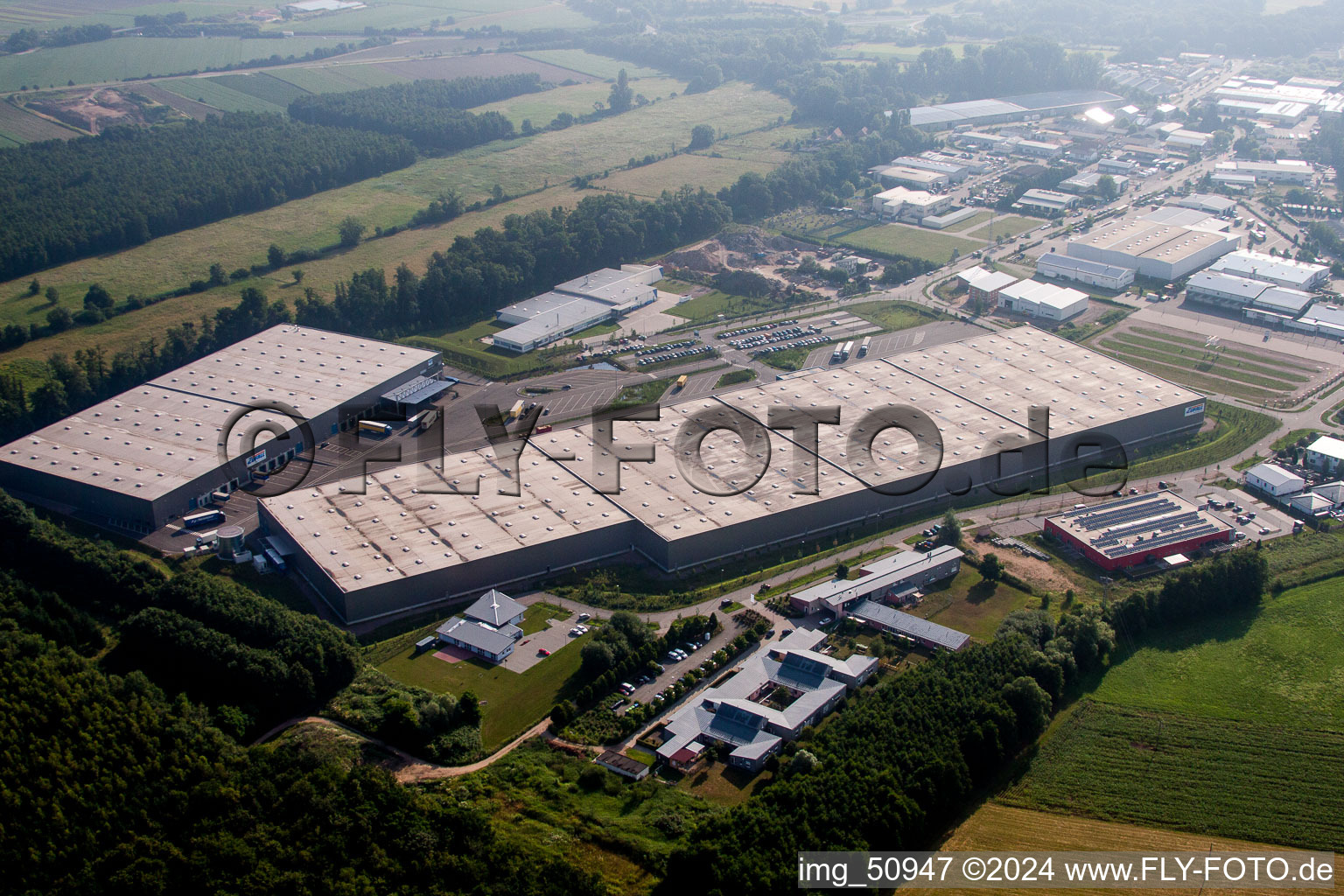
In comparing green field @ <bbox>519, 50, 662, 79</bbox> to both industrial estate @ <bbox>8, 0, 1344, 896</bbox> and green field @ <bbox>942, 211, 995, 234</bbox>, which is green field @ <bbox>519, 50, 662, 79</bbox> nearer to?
industrial estate @ <bbox>8, 0, 1344, 896</bbox>

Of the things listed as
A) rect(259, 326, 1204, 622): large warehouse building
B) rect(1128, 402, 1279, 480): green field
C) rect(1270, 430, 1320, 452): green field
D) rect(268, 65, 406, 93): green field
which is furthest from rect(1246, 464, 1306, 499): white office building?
rect(268, 65, 406, 93): green field

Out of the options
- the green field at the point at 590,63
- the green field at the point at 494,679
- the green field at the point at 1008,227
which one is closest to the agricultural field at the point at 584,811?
the green field at the point at 494,679

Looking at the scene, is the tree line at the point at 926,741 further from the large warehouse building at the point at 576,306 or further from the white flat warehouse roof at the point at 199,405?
the large warehouse building at the point at 576,306

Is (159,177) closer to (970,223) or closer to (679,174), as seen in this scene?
(679,174)

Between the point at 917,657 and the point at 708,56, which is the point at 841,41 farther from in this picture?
the point at 917,657

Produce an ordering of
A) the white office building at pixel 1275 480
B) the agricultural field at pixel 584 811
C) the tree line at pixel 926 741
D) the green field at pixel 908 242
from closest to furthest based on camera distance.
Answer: the tree line at pixel 926 741, the agricultural field at pixel 584 811, the white office building at pixel 1275 480, the green field at pixel 908 242

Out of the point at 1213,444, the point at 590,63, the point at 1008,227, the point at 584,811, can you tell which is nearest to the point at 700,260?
the point at 1008,227
